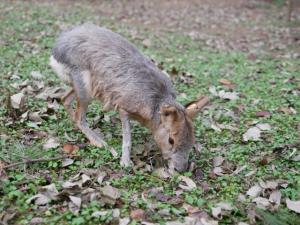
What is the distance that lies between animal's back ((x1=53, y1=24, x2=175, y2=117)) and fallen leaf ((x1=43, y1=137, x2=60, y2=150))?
2.14 feet

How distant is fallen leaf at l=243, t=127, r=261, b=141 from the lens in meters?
4.80

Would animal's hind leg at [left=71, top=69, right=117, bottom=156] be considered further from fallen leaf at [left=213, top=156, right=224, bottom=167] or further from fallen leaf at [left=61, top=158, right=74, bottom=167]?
fallen leaf at [left=213, top=156, right=224, bottom=167]

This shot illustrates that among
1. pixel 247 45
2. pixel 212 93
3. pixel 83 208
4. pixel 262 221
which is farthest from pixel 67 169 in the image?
pixel 247 45

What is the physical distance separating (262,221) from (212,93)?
124 inches

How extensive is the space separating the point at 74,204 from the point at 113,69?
1.68 m

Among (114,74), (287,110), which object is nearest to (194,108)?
(114,74)

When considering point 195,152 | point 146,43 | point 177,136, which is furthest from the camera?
point 146,43

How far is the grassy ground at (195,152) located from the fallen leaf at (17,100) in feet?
0.25

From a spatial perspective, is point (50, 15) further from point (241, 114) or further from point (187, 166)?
point (187, 166)

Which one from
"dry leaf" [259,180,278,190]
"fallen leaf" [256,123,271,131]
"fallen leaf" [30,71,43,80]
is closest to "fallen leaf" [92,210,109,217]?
"dry leaf" [259,180,278,190]

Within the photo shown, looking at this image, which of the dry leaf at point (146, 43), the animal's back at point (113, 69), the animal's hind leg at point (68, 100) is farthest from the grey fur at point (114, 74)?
the dry leaf at point (146, 43)

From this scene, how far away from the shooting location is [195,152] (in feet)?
14.7

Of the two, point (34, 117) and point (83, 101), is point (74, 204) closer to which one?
point (83, 101)

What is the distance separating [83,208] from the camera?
10.8 ft
